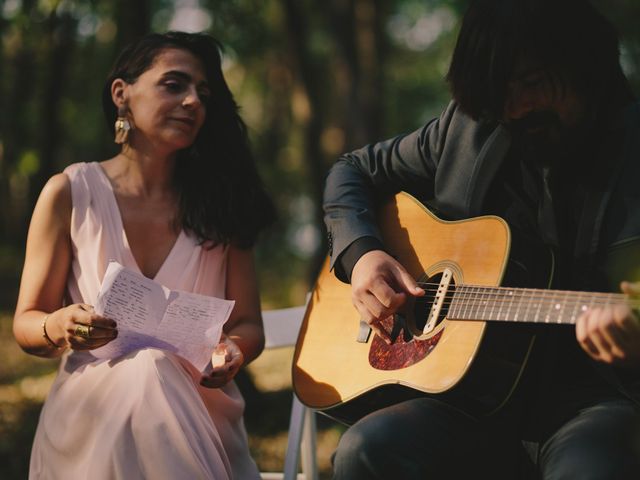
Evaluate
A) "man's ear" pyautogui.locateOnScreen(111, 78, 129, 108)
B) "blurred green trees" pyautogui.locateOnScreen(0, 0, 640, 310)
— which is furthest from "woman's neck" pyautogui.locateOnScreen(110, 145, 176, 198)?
"blurred green trees" pyautogui.locateOnScreen(0, 0, 640, 310)

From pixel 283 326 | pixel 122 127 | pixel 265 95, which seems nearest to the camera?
pixel 122 127

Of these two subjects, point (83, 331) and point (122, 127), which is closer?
point (83, 331)

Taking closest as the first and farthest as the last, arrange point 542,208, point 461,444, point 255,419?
point 461,444, point 542,208, point 255,419

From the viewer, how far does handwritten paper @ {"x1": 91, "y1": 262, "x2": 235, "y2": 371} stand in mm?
2594

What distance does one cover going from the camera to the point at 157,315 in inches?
105

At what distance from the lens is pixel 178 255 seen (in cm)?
313

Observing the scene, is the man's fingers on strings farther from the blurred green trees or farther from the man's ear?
the man's ear

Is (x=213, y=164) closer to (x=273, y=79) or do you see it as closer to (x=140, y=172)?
(x=140, y=172)

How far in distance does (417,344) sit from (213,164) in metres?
1.30

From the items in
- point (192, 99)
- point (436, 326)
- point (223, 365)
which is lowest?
point (223, 365)

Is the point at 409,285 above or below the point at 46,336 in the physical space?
above

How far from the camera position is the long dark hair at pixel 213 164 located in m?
3.23

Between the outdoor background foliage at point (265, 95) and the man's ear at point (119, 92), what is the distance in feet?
1.71

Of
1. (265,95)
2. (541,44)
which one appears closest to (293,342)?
(541,44)
